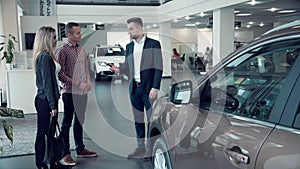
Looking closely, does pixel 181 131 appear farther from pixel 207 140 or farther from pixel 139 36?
pixel 139 36

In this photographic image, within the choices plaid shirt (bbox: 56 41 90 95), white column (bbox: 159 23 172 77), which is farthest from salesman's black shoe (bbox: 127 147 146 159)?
white column (bbox: 159 23 172 77)

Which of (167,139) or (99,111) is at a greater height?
(167,139)

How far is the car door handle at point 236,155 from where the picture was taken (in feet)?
4.28

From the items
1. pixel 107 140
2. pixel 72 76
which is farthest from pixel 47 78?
pixel 107 140

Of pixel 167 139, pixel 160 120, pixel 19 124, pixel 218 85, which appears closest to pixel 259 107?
pixel 218 85

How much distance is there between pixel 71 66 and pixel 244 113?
7.66ft

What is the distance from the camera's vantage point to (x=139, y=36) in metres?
3.51

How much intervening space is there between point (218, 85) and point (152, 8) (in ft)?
39.9

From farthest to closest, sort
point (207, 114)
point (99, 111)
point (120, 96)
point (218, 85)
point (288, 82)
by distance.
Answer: point (120, 96) → point (99, 111) → point (218, 85) → point (207, 114) → point (288, 82)

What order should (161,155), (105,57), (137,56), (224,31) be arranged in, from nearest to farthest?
(161,155)
(137,56)
(224,31)
(105,57)

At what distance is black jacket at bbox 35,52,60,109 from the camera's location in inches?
116

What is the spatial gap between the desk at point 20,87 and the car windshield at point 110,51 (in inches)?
265

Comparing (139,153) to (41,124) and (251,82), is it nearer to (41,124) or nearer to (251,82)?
(41,124)

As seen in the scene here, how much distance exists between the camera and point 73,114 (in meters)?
3.61
